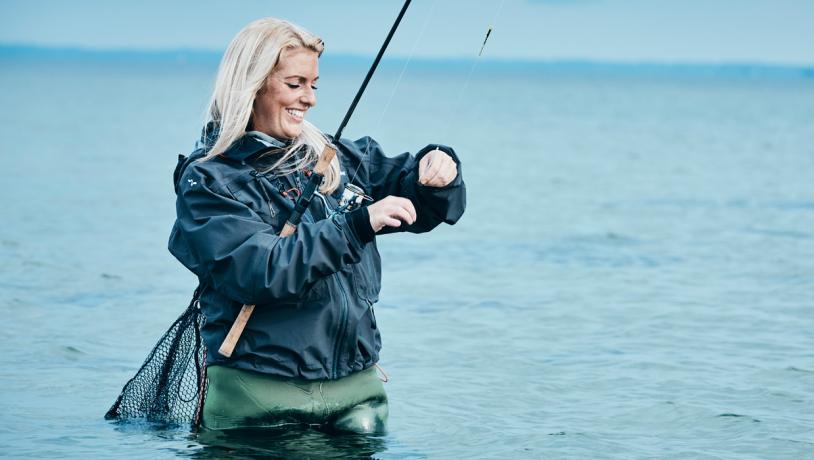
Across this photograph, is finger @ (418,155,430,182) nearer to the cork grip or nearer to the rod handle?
the cork grip

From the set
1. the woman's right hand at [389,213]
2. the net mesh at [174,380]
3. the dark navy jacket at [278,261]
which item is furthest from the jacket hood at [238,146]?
the net mesh at [174,380]

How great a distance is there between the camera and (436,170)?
4.97 m

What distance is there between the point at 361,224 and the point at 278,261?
1.11ft

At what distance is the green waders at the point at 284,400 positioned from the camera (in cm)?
496

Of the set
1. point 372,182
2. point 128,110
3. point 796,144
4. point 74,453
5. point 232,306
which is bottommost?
point 74,453

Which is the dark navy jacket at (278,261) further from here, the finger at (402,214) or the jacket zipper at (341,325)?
the finger at (402,214)

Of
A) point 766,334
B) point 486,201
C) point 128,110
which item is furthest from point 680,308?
point 128,110

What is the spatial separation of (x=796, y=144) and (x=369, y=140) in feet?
135

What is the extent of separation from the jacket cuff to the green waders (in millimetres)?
735

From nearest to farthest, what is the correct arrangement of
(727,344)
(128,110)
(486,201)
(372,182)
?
(372,182)
(727,344)
(486,201)
(128,110)

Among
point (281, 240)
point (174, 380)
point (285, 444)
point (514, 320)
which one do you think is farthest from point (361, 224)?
point (514, 320)

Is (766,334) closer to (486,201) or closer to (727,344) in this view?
(727,344)

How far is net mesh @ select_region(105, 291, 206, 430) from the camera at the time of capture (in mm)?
5371

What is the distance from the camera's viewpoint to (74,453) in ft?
21.1
